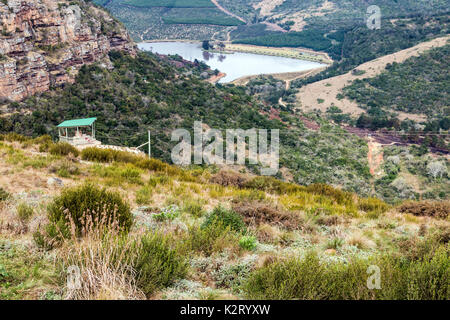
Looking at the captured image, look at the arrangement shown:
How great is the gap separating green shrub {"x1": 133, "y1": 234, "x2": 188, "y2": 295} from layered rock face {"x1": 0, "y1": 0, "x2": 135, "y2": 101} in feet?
62.9

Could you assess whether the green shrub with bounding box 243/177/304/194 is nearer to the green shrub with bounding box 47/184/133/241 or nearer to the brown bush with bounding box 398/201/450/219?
the brown bush with bounding box 398/201/450/219

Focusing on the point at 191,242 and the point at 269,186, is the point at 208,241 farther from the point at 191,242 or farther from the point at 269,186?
the point at 269,186

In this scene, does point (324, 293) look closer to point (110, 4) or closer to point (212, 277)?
point (212, 277)

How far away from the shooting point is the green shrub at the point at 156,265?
2684 mm

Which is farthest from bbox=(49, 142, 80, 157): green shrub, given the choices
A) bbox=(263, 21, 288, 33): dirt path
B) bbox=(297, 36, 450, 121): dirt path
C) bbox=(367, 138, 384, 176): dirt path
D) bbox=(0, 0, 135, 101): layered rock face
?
bbox=(263, 21, 288, 33): dirt path

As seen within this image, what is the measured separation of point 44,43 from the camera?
2188 cm

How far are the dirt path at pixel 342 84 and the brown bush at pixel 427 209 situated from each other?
41.0 metres

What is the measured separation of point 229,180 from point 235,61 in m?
75.8

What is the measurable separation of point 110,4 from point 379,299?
114441 mm

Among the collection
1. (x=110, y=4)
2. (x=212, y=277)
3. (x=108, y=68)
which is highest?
(x=110, y=4)

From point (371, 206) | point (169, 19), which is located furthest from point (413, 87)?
point (169, 19)

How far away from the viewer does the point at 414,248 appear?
3.60 m
